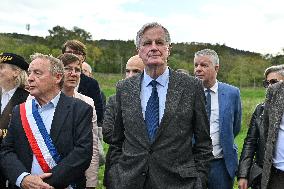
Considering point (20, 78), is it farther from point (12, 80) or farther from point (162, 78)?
point (162, 78)

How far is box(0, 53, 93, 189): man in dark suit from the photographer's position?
12.6 feet

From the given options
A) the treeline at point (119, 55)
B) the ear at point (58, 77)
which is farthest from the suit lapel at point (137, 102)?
the treeline at point (119, 55)

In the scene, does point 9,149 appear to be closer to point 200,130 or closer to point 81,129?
point 81,129

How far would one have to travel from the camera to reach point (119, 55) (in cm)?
6353

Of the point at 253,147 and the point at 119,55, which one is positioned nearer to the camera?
the point at 253,147

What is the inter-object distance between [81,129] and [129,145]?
48 centimetres

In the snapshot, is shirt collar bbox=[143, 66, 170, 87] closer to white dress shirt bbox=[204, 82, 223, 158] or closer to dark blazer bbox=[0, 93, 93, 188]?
dark blazer bbox=[0, 93, 93, 188]

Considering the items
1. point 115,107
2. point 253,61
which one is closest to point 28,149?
point 115,107

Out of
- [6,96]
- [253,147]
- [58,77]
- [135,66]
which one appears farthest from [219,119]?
[6,96]

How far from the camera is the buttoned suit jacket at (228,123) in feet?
16.6

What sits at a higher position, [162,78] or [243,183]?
[162,78]

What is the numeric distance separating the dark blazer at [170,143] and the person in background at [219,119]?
1.30 metres

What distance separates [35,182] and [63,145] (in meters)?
0.37

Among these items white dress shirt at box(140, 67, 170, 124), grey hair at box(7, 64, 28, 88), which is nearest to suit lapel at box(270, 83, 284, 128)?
white dress shirt at box(140, 67, 170, 124)
